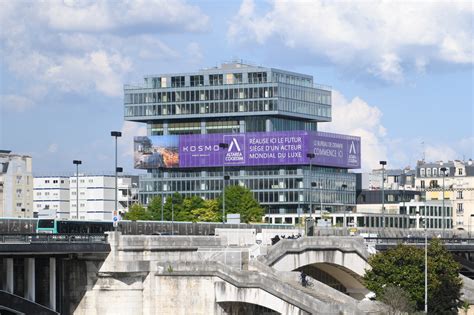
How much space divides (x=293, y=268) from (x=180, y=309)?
17.5m

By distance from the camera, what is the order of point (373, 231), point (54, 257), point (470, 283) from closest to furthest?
point (54, 257)
point (470, 283)
point (373, 231)

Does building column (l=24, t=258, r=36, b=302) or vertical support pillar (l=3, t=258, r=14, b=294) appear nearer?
vertical support pillar (l=3, t=258, r=14, b=294)

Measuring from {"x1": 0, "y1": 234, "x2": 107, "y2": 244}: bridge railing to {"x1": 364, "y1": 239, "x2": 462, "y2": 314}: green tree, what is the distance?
24575mm

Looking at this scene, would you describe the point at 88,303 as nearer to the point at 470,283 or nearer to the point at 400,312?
the point at 400,312

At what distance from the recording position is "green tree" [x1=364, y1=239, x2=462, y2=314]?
10269cm

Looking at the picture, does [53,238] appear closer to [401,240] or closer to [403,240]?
[401,240]

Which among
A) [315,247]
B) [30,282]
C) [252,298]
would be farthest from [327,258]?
[30,282]

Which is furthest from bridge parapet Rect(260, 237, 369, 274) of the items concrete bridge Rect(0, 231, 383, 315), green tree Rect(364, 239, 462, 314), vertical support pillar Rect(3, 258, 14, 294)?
vertical support pillar Rect(3, 258, 14, 294)

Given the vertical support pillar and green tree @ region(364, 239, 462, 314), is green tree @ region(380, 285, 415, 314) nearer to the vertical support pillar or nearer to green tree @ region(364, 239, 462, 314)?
green tree @ region(364, 239, 462, 314)

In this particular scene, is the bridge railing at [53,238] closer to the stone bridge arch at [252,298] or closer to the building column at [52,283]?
the building column at [52,283]

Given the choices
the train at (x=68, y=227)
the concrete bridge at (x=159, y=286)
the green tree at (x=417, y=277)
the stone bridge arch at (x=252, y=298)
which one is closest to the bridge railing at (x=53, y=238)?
the concrete bridge at (x=159, y=286)

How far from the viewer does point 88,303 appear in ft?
291

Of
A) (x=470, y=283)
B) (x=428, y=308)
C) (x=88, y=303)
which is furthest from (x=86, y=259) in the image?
(x=470, y=283)

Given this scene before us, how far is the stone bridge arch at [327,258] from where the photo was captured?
4048 inches
